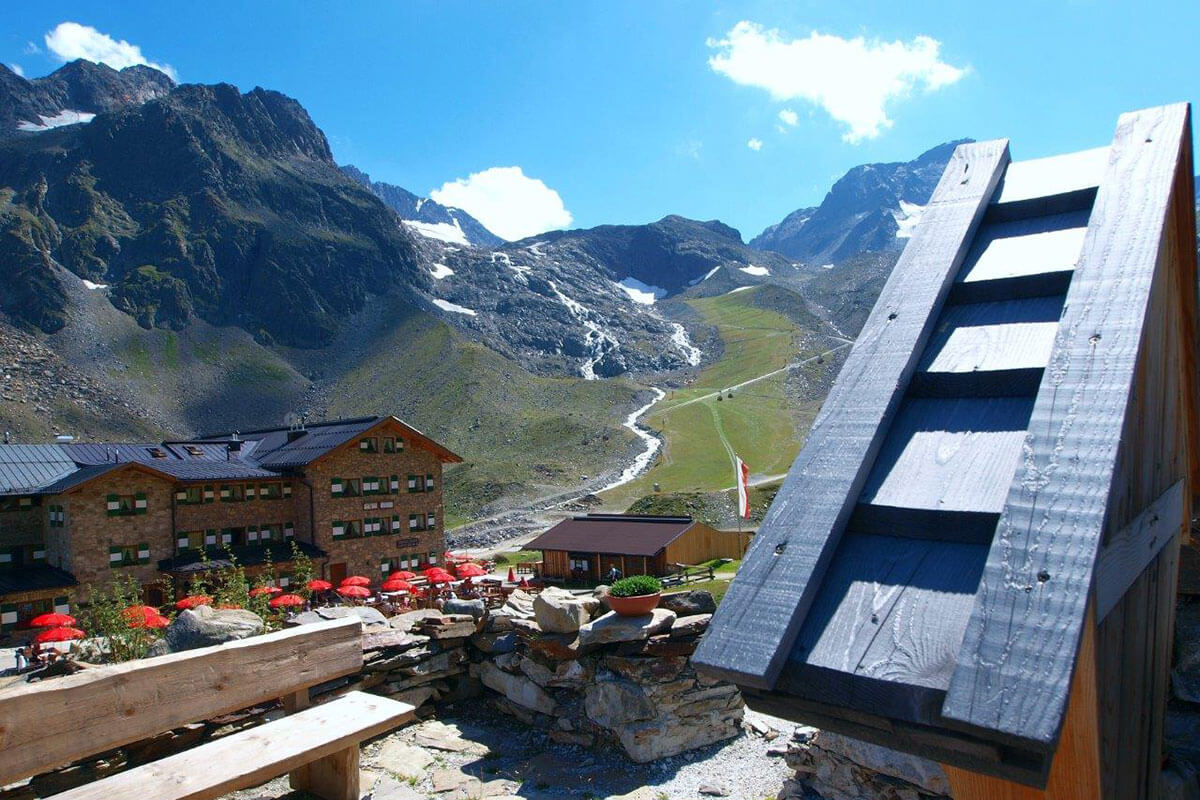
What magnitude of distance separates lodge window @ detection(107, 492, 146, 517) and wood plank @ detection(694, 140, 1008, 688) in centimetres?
3281

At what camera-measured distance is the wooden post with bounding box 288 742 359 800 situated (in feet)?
17.0

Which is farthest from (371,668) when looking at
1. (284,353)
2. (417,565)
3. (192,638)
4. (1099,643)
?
(284,353)

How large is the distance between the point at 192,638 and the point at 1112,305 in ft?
37.6

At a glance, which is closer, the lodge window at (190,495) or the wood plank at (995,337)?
the wood plank at (995,337)

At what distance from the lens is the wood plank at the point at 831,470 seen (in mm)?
1652

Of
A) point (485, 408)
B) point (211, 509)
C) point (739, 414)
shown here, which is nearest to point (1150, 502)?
point (211, 509)

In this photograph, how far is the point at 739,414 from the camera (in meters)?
110

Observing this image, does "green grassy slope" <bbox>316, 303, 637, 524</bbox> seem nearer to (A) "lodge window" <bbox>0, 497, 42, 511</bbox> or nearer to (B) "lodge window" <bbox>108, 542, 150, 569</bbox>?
(B) "lodge window" <bbox>108, 542, 150, 569</bbox>

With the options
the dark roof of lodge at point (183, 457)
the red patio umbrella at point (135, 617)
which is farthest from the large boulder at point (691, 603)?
the dark roof of lodge at point (183, 457)

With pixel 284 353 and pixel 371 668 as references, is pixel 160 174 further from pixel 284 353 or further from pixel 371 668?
pixel 371 668

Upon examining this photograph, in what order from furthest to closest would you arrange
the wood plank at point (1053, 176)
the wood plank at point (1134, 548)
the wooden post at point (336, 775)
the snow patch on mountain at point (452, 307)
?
the snow patch on mountain at point (452, 307), the wooden post at point (336, 775), the wood plank at point (1053, 176), the wood plank at point (1134, 548)

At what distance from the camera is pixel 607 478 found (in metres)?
83.8

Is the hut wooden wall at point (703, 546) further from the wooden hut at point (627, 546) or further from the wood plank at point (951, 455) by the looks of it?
the wood plank at point (951, 455)

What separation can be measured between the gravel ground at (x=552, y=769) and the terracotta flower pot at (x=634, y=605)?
212cm
